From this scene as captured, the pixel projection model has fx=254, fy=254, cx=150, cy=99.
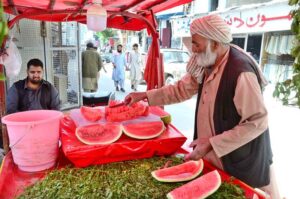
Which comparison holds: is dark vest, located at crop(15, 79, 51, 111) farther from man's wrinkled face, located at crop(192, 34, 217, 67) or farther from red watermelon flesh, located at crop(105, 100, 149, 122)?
man's wrinkled face, located at crop(192, 34, 217, 67)

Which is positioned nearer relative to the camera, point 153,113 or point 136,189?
point 136,189

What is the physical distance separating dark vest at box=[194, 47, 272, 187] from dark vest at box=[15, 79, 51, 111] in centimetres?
259

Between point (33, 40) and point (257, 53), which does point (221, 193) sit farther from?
point (257, 53)

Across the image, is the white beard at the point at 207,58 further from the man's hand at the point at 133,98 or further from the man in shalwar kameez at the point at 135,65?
the man in shalwar kameez at the point at 135,65

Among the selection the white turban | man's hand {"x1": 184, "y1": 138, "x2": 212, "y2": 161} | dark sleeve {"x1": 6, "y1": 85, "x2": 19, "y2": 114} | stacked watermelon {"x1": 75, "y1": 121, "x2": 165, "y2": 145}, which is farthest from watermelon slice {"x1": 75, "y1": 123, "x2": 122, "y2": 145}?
dark sleeve {"x1": 6, "y1": 85, "x2": 19, "y2": 114}

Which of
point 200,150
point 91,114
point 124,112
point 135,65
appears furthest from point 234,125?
point 135,65

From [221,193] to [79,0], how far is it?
241 centimetres

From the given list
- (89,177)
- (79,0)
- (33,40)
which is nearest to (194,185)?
(89,177)

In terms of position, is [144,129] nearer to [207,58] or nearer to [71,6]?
[207,58]

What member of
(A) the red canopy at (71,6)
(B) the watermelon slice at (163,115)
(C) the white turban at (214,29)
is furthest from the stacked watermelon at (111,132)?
(A) the red canopy at (71,6)

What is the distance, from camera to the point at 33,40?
18.1ft

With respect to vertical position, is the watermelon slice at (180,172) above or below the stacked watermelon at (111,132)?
below

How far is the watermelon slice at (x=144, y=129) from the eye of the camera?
1.74 m

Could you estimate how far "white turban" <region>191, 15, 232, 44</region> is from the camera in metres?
1.77
